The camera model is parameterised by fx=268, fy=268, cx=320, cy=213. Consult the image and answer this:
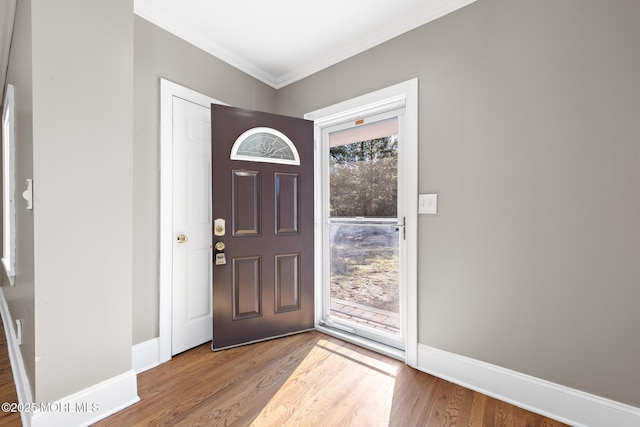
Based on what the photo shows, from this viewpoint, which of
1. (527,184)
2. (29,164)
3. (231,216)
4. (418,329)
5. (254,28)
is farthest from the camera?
(231,216)

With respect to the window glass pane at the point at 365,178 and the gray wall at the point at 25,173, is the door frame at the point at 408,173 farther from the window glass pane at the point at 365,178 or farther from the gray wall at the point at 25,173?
the gray wall at the point at 25,173

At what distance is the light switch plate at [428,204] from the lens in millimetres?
1926

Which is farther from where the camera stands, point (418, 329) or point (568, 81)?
point (418, 329)

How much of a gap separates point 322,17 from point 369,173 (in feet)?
4.16

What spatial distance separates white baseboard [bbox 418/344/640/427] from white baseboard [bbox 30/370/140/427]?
6.25 feet

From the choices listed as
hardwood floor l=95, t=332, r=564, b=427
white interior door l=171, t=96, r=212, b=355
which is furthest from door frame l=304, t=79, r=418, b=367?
white interior door l=171, t=96, r=212, b=355

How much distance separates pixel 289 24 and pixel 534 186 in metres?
2.06

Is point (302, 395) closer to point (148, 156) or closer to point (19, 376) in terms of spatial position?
point (19, 376)

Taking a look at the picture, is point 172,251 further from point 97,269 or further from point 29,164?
point 29,164

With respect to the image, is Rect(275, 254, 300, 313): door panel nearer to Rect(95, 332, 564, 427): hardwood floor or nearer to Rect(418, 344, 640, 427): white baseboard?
Rect(95, 332, 564, 427): hardwood floor

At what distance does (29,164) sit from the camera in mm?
1349

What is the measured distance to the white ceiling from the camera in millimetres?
1897

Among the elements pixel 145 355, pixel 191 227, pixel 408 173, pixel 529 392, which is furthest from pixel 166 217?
pixel 529 392

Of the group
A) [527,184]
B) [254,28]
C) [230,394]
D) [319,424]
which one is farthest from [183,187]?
[527,184]
